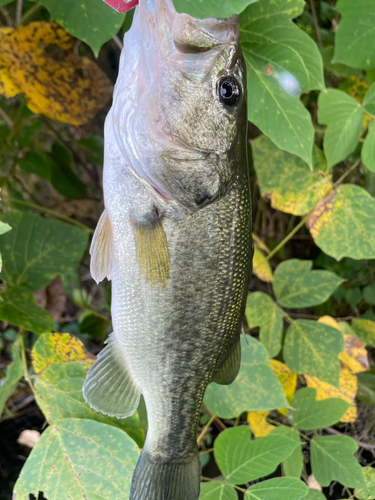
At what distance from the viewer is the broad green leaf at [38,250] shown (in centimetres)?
92

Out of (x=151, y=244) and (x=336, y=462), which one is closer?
(x=151, y=244)

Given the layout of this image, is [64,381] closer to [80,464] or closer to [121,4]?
[80,464]

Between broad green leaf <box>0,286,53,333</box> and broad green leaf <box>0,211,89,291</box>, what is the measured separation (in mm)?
39

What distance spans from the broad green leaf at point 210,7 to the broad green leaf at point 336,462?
1.06 meters

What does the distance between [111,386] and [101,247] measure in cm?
29

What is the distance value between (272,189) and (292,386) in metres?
0.68

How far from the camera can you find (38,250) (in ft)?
3.05

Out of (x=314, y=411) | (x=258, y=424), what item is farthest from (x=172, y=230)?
(x=258, y=424)

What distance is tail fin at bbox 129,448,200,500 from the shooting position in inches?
26.6

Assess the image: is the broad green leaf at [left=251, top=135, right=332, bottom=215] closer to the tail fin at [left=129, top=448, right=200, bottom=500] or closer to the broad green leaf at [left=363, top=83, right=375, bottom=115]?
the broad green leaf at [left=363, top=83, right=375, bottom=115]

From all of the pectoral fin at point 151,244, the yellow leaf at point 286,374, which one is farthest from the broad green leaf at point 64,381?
the yellow leaf at point 286,374

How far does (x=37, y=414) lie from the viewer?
164cm

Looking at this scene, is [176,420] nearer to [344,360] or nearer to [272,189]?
[272,189]

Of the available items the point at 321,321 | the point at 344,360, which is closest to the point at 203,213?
the point at 321,321
